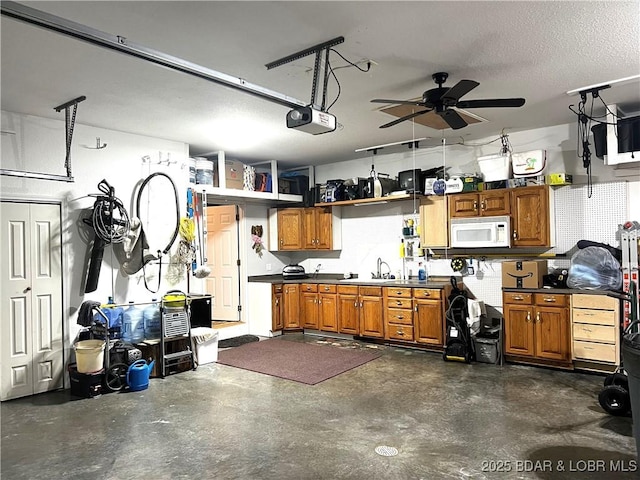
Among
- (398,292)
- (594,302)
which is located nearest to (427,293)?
(398,292)

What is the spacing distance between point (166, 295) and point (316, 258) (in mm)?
3396

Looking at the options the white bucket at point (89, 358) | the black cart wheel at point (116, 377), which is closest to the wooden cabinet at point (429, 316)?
the black cart wheel at point (116, 377)

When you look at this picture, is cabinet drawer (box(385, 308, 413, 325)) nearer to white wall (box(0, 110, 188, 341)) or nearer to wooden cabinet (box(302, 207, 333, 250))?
wooden cabinet (box(302, 207, 333, 250))

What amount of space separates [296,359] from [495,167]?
371 cm

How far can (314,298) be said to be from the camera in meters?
7.63

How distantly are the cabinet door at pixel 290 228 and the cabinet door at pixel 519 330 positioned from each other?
3.85m

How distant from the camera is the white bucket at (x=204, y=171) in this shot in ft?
21.6

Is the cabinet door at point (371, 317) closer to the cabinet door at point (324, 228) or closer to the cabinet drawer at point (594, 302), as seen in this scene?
the cabinet door at point (324, 228)

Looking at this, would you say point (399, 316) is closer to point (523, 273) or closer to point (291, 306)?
point (523, 273)

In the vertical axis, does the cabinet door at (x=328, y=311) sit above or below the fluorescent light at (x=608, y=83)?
below

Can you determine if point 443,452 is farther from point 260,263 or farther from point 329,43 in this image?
point 260,263

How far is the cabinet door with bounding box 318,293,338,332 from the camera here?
24.0 feet

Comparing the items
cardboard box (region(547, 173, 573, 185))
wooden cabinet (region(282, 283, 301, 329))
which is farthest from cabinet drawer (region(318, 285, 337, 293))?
cardboard box (region(547, 173, 573, 185))

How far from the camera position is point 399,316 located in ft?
21.4
